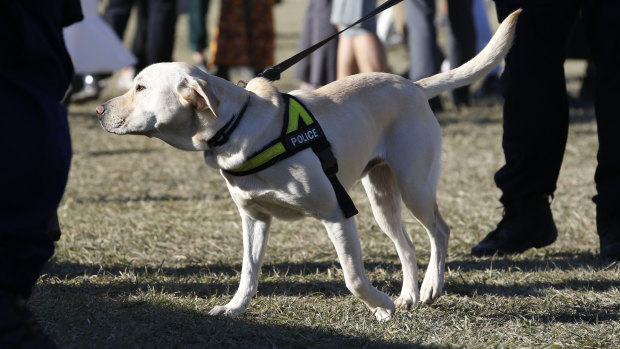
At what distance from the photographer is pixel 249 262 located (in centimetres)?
292

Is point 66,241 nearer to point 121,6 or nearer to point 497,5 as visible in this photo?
point 497,5

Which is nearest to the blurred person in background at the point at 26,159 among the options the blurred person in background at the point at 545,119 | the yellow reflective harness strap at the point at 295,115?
the yellow reflective harness strap at the point at 295,115

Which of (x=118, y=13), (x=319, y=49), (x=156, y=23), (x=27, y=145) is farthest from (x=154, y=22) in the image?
(x=27, y=145)

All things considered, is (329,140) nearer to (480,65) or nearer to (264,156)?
(264,156)

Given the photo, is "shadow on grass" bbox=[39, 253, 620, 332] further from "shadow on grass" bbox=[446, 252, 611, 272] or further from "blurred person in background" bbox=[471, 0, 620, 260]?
"blurred person in background" bbox=[471, 0, 620, 260]

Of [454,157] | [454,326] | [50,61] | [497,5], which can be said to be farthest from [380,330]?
[454,157]

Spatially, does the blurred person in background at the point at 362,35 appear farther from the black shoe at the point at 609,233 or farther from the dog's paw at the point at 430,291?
the dog's paw at the point at 430,291

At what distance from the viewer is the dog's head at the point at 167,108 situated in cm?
247

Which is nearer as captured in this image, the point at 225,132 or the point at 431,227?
the point at 225,132

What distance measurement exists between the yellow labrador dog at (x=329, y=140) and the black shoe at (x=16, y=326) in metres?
0.69

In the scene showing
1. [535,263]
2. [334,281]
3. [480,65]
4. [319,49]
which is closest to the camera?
[480,65]

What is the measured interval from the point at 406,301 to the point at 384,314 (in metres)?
0.26

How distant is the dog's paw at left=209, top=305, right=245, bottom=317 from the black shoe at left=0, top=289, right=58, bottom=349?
2.76 ft

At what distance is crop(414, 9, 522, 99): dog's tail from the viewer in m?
3.15
